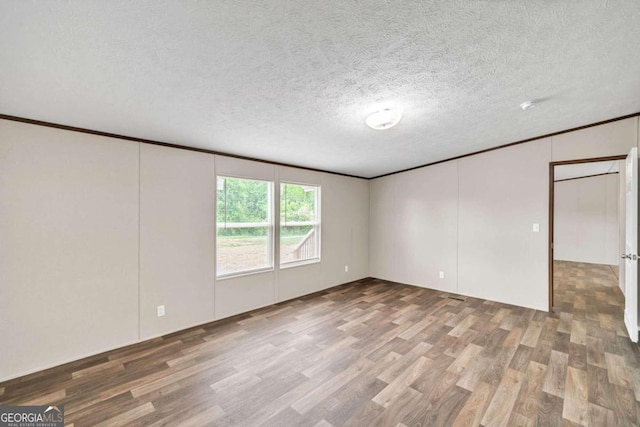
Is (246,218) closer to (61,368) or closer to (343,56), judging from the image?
(61,368)

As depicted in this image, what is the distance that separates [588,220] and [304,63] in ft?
Answer: 31.5

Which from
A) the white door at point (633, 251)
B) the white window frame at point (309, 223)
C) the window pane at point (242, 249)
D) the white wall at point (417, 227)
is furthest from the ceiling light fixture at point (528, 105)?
the window pane at point (242, 249)

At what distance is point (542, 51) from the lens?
1.82 m

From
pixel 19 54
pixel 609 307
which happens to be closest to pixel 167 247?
pixel 19 54

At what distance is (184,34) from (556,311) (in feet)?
17.5

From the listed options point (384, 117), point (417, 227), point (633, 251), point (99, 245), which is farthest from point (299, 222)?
point (633, 251)

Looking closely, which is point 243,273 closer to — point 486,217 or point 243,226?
point 243,226

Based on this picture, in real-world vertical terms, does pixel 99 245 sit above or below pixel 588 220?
below

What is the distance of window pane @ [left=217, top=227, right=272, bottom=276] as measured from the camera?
363cm

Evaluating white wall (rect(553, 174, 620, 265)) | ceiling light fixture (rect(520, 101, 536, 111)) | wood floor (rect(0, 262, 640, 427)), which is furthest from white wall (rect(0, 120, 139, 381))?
white wall (rect(553, 174, 620, 265))

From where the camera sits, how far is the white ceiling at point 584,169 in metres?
5.94

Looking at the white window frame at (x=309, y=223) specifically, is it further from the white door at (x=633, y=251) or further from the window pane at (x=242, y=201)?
the white door at (x=633, y=251)

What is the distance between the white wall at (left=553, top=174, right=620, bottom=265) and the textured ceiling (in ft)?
19.4

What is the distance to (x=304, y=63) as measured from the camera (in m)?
1.78
